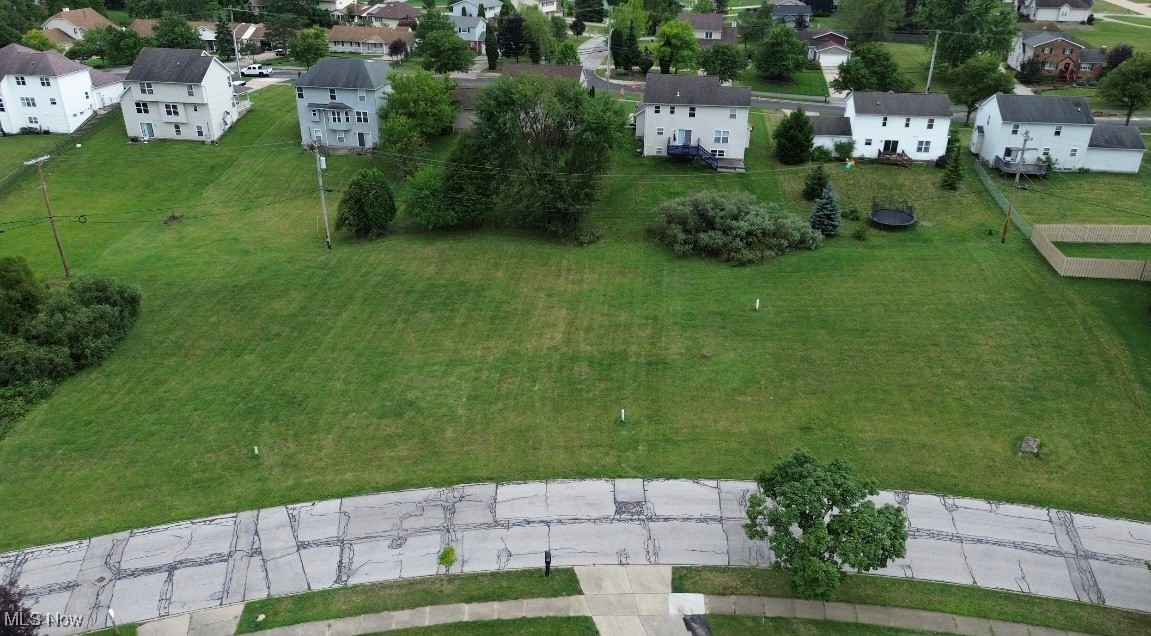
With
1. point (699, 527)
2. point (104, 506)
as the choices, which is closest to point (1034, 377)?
point (699, 527)

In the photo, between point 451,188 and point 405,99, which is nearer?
point 451,188

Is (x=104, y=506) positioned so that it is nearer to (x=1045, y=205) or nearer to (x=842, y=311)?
(x=842, y=311)

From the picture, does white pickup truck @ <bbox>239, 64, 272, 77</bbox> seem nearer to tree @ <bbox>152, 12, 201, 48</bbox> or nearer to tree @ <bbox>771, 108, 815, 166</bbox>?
tree @ <bbox>152, 12, 201, 48</bbox>

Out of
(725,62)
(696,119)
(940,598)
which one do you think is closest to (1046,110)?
(696,119)

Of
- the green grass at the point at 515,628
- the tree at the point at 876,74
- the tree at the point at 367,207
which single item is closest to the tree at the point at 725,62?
the tree at the point at 876,74

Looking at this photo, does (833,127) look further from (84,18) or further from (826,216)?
(84,18)

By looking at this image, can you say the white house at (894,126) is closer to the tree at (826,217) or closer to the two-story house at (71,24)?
the tree at (826,217)
